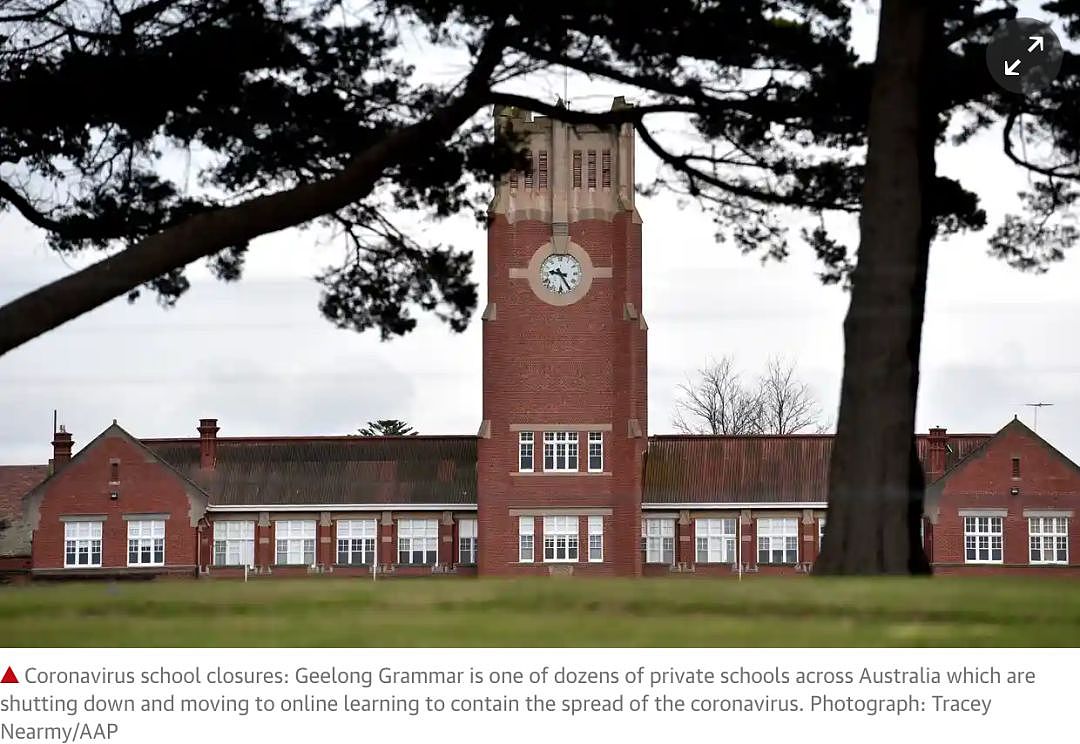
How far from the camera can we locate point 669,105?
14148 millimetres

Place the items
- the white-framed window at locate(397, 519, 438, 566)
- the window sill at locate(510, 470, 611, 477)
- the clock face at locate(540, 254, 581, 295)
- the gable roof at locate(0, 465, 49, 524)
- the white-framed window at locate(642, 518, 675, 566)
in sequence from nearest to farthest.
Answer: the clock face at locate(540, 254, 581, 295) < the window sill at locate(510, 470, 611, 477) < the white-framed window at locate(642, 518, 675, 566) < the white-framed window at locate(397, 519, 438, 566) < the gable roof at locate(0, 465, 49, 524)

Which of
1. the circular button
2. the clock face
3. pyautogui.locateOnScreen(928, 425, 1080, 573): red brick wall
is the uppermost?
the clock face

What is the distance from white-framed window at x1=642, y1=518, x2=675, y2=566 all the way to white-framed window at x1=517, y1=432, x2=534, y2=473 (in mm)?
3972

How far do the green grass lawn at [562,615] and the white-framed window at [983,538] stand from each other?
127 ft

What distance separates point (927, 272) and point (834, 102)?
231cm

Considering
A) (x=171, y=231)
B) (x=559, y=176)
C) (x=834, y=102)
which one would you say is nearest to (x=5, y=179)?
(x=171, y=231)

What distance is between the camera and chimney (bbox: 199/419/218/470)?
1996 inches

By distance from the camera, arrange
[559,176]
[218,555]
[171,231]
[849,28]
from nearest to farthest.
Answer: [171,231] < [849,28] < [559,176] < [218,555]

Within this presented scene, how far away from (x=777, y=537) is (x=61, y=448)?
73.2ft

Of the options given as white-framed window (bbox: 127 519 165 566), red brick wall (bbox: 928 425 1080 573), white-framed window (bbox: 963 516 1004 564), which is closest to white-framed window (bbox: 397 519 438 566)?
white-framed window (bbox: 127 519 165 566)

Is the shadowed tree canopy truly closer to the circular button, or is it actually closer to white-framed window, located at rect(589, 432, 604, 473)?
the circular button

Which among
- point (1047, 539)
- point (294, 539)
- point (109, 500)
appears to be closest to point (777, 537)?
point (1047, 539)

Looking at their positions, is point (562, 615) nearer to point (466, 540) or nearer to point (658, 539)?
point (658, 539)

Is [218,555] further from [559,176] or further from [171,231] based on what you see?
[171,231]
